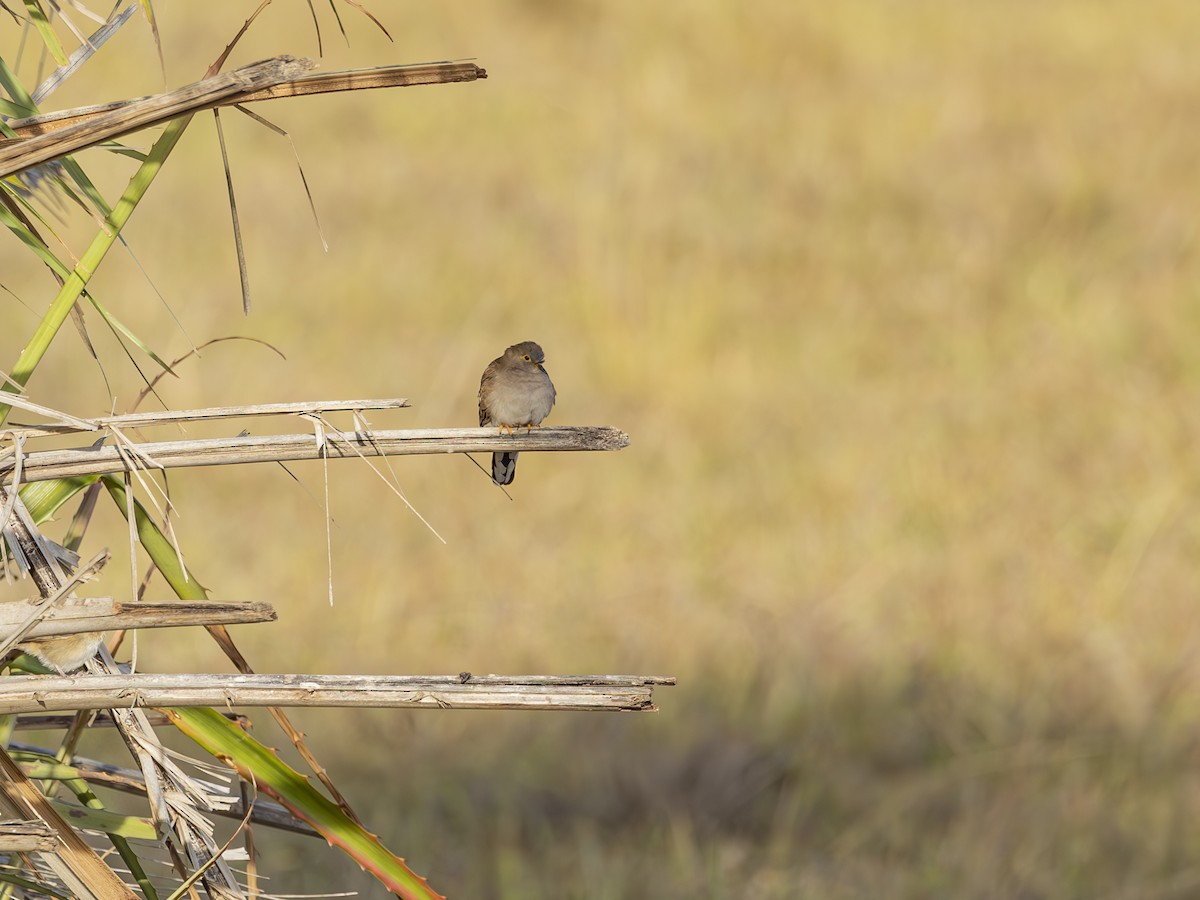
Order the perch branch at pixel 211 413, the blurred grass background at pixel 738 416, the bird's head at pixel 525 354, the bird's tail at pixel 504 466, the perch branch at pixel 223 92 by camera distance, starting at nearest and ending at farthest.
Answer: the perch branch at pixel 223 92 < the perch branch at pixel 211 413 < the bird's tail at pixel 504 466 < the bird's head at pixel 525 354 < the blurred grass background at pixel 738 416

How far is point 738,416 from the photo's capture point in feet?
24.0

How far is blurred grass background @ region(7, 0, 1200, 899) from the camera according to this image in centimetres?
455

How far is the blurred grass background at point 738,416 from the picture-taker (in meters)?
4.55

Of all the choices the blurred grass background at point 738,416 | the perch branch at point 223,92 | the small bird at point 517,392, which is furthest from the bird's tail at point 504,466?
the perch branch at point 223,92

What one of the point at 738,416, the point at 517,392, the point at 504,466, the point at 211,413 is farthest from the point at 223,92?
the point at 738,416

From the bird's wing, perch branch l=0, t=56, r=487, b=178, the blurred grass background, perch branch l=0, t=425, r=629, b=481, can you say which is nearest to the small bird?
the bird's wing

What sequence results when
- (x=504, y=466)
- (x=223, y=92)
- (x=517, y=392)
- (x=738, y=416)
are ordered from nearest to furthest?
(x=223, y=92)
(x=504, y=466)
(x=517, y=392)
(x=738, y=416)

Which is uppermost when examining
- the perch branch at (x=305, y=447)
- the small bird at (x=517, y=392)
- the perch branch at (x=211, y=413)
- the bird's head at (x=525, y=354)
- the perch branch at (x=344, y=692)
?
the bird's head at (x=525, y=354)

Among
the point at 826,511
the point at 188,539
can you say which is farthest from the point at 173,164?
the point at 826,511

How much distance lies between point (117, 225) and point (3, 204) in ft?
0.62

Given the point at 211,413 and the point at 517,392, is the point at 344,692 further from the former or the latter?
the point at 517,392

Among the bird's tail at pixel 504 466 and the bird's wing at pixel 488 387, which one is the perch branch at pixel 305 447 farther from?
the bird's wing at pixel 488 387

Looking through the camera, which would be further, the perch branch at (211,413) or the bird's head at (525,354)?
the bird's head at (525,354)

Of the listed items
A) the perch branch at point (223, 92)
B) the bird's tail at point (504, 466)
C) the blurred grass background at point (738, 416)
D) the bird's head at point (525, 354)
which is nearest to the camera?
the perch branch at point (223, 92)
